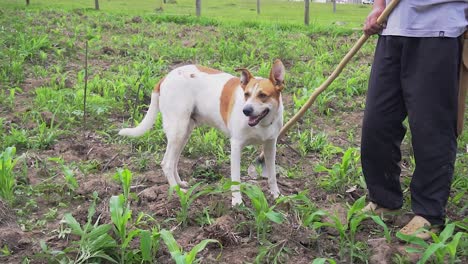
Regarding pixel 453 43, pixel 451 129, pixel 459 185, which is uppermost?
pixel 453 43

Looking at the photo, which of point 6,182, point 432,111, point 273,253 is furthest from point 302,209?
point 6,182

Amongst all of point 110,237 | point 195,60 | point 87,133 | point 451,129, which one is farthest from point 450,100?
point 195,60

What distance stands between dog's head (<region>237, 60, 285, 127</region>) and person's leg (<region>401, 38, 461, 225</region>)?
0.93m

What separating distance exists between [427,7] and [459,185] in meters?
1.84

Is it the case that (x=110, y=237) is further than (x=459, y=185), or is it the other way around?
(x=459, y=185)

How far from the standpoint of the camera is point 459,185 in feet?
15.2

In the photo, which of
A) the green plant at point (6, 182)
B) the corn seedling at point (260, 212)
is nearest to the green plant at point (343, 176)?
the corn seedling at point (260, 212)

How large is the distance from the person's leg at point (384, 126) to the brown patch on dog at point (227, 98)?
104cm

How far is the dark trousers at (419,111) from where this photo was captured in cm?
348

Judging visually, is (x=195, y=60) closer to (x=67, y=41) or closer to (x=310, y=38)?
(x=67, y=41)

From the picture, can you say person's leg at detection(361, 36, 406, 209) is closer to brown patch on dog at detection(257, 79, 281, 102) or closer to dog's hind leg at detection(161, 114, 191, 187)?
brown patch on dog at detection(257, 79, 281, 102)

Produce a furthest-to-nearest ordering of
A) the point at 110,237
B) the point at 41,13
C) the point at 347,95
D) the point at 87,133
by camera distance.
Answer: the point at 41,13 → the point at 347,95 → the point at 87,133 → the point at 110,237

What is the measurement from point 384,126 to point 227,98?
124cm

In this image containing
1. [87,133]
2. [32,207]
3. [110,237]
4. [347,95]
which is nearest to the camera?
[110,237]
